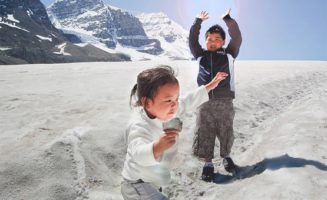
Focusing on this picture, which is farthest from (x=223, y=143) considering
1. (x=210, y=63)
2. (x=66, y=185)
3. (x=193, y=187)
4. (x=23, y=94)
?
(x=23, y=94)

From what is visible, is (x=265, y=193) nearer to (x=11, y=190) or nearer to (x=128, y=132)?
(x=128, y=132)

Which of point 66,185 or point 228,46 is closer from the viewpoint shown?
point 66,185

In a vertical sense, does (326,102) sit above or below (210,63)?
below

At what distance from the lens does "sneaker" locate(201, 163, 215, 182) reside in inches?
208

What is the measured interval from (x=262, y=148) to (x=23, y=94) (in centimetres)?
602

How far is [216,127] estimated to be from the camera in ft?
18.4

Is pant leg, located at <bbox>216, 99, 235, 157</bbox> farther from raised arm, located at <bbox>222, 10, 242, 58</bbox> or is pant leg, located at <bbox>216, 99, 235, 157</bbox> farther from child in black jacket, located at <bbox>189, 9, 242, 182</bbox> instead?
raised arm, located at <bbox>222, 10, 242, 58</bbox>

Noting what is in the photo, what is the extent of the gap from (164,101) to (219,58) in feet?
9.42

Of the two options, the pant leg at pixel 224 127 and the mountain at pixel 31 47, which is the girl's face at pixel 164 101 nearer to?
the pant leg at pixel 224 127

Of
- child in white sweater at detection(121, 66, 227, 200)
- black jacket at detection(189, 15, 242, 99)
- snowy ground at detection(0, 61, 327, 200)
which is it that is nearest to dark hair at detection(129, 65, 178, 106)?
child in white sweater at detection(121, 66, 227, 200)

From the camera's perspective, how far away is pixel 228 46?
577 cm

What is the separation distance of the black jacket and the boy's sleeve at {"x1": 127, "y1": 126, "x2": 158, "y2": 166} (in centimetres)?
277

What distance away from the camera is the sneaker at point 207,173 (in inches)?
208

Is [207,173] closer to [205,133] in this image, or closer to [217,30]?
[205,133]
